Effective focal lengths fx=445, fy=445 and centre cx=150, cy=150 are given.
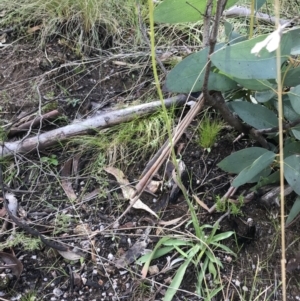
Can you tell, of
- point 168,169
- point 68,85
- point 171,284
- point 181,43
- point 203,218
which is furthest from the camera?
point 181,43

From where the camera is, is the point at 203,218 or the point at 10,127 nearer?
the point at 203,218

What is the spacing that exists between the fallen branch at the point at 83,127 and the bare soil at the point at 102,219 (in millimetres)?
29

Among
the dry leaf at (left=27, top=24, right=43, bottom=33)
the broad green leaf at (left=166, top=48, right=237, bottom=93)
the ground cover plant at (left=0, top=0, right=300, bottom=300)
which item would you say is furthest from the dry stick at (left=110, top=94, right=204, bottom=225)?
the dry leaf at (left=27, top=24, right=43, bottom=33)

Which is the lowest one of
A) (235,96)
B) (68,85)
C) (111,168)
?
(111,168)

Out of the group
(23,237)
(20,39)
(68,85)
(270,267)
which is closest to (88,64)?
(68,85)

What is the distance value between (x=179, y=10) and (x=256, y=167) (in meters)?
0.39

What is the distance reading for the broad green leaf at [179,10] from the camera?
976mm

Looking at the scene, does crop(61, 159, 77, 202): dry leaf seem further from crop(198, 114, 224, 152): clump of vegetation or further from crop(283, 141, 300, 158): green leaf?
crop(283, 141, 300, 158): green leaf

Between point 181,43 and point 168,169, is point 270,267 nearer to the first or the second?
point 168,169

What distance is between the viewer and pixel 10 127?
4.69 ft

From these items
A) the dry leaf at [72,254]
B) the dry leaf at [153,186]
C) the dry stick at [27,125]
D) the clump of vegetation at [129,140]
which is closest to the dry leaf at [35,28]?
the dry stick at [27,125]

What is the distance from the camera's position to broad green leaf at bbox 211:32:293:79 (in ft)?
2.81

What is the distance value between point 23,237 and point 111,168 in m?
0.32

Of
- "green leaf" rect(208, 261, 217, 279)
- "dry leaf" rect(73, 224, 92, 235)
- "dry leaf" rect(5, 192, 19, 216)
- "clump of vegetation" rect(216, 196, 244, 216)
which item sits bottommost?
"green leaf" rect(208, 261, 217, 279)
